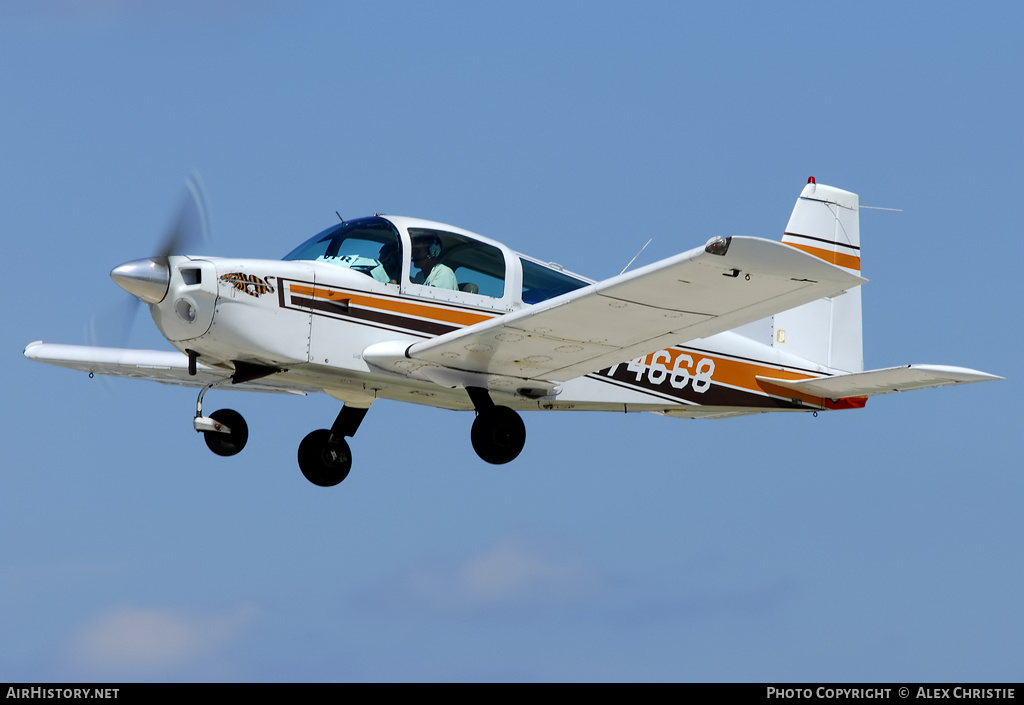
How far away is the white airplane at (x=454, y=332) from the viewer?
12766mm

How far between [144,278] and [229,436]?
1964mm

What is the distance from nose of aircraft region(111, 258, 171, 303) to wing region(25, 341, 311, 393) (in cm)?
229

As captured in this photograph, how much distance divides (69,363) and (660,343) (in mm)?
7079

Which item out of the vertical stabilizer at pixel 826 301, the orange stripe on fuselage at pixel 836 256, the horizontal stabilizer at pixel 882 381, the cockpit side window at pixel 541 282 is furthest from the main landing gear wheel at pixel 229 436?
the orange stripe on fuselage at pixel 836 256

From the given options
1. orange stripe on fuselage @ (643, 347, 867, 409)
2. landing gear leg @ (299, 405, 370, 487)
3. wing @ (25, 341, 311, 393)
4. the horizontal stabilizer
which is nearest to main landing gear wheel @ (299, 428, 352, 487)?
landing gear leg @ (299, 405, 370, 487)

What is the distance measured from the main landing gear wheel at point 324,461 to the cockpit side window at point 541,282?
8.09 feet

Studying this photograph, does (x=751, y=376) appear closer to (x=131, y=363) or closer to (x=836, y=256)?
(x=836, y=256)

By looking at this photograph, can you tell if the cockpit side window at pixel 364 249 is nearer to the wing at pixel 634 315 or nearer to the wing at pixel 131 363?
the wing at pixel 634 315

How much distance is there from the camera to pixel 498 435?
1380 centimetres

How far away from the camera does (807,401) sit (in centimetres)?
1577

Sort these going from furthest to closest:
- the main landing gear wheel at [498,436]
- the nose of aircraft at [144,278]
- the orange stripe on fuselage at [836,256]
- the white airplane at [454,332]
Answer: the orange stripe on fuselage at [836,256] < the main landing gear wheel at [498,436] < the nose of aircraft at [144,278] < the white airplane at [454,332]

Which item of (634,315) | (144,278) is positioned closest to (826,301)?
(634,315)

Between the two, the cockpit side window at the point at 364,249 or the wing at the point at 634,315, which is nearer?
the wing at the point at 634,315
